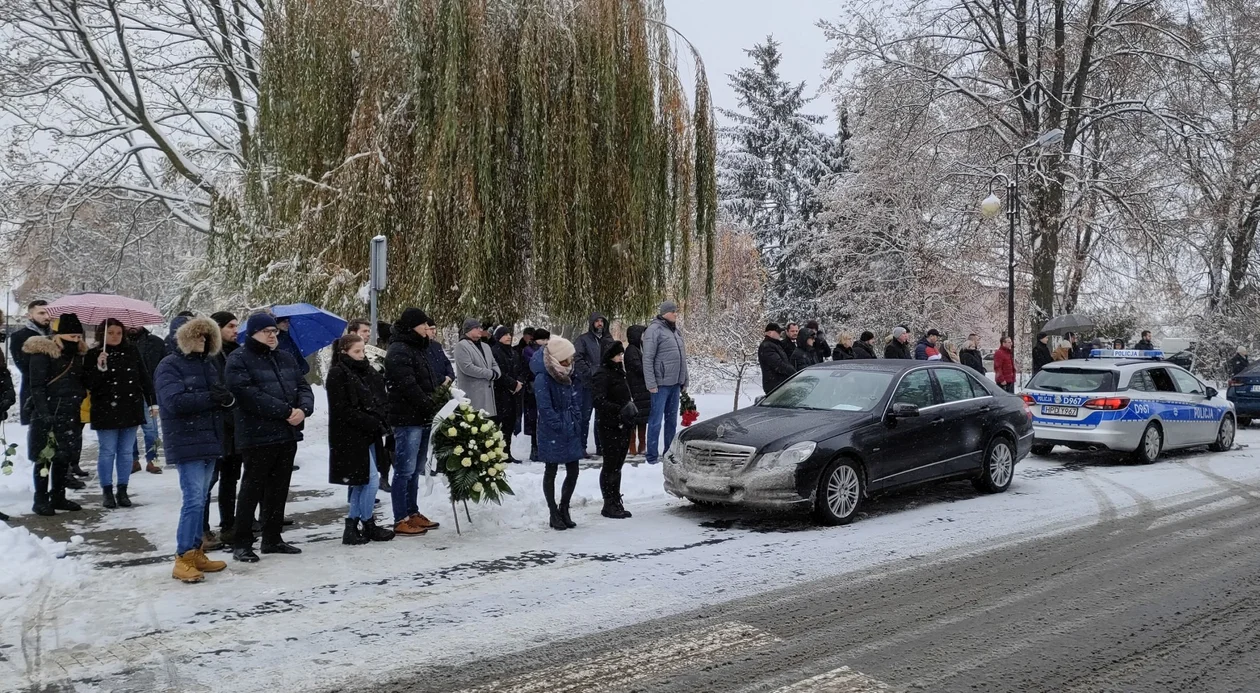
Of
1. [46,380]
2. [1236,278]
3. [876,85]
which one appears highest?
[876,85]

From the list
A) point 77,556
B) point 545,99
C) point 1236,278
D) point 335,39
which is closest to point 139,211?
point 335,39

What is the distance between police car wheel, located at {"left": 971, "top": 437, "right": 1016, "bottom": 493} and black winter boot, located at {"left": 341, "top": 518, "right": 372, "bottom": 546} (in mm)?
6546

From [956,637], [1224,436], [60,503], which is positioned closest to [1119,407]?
[1224,436]

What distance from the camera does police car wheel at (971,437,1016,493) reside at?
1034 centimetres

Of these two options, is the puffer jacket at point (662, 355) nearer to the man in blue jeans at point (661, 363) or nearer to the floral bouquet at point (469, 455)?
the man in blue jeans at point (661, 363)

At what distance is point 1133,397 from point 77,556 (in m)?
12.4

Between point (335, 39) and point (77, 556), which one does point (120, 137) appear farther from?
point (77, 556)

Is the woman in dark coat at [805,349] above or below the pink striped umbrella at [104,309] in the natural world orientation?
below

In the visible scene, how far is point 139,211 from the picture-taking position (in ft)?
70.3

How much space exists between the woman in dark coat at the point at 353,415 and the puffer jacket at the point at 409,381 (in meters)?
0.41

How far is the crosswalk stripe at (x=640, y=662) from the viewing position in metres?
4.65

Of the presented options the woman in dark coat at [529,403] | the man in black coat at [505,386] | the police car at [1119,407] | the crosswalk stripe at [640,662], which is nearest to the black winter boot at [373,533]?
the crosswalk stripe at [640,662]

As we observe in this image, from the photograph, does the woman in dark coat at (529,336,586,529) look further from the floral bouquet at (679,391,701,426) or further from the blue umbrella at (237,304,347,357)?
the floral bouquet at (679,391,701,426)

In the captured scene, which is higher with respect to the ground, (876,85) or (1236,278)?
(876,85)
